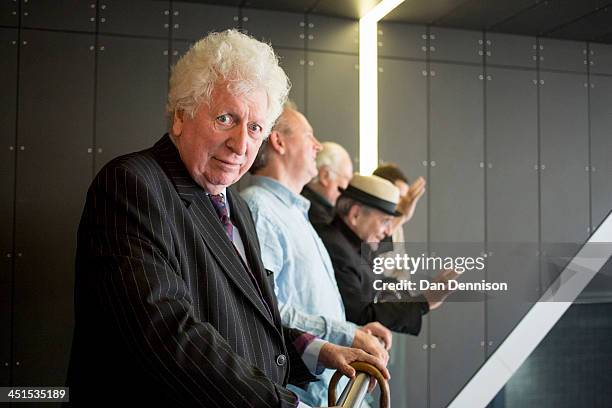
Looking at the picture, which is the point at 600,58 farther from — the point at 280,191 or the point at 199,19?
the point at 199,19

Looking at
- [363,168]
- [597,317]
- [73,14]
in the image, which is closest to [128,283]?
[597,317]

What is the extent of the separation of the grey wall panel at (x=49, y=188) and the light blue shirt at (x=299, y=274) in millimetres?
1480

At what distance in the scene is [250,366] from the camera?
102 centimetres

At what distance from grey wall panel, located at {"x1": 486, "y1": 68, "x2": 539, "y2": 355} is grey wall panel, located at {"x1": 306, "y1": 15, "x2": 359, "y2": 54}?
1.23 meters

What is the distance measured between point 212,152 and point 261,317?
32 centimetres

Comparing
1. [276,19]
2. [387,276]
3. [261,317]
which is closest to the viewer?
[261,317]

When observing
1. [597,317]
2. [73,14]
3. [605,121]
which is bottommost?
[597,317]

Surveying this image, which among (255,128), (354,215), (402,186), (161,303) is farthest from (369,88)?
(161,303)

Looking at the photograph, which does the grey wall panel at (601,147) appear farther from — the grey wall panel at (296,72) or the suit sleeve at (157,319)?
the grey wall panel at (296,72)

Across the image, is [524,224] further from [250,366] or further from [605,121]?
[250,366]

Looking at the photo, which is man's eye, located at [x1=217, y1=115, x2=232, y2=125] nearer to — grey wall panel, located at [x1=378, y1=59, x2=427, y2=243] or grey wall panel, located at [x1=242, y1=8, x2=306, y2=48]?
grey wall panel, located at [x1=378, y1=59, x2=427, y2=243]

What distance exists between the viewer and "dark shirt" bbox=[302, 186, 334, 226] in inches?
120

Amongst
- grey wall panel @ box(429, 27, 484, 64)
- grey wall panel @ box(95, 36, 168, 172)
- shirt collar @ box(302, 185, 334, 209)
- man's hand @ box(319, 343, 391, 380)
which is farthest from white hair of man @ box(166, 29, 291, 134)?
grey wall panel @ box(95, 36, 168, 172)

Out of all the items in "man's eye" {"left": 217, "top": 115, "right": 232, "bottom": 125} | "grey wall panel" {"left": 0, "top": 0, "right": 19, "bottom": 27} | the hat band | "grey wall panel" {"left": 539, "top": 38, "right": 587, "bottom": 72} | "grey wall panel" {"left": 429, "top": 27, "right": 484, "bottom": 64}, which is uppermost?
"grey wall panel" {"left": 0, "top": 0, "right": 19, "bottom": 27}
